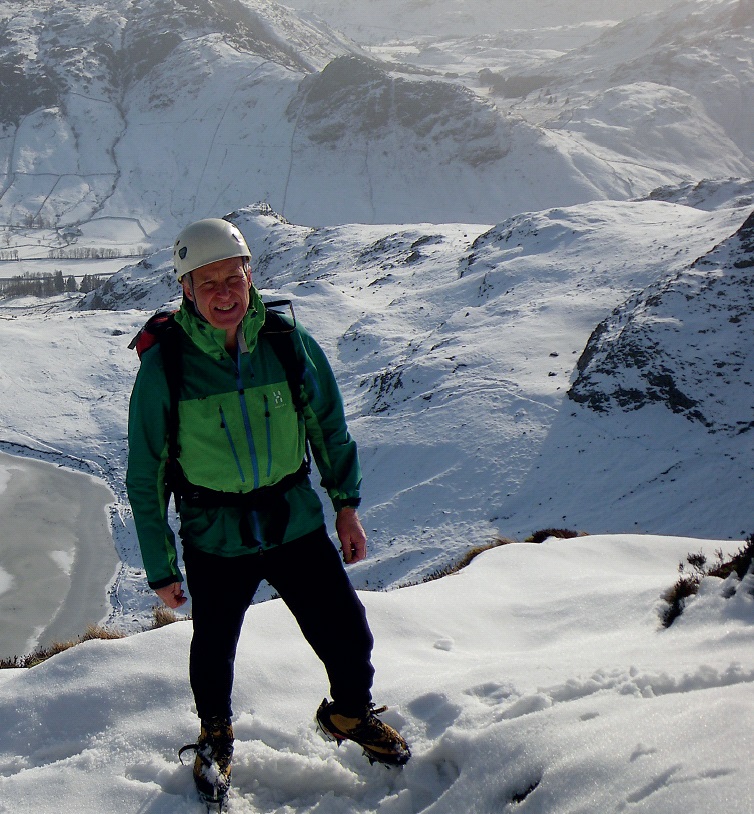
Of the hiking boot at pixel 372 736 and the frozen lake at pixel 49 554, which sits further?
the frozen lake at pixel 49 554

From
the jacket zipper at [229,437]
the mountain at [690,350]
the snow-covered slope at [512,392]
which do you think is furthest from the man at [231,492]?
the mountain at [690,350]

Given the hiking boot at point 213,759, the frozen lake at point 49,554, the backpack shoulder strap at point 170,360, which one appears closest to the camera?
the backpack shoulder strap at point 170,360

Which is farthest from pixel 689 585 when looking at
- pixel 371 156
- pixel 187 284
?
pixel 371 156

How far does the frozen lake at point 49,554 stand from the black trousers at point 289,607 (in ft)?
62.8

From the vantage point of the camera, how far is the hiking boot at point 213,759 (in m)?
3.58

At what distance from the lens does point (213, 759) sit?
3.68 m

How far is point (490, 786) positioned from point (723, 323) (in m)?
23.5

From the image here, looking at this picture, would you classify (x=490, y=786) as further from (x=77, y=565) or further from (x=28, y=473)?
(x=28, y=473)

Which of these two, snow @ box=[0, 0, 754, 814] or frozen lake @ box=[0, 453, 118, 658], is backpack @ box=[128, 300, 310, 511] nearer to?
snow @ box=[0, 0, 754, 814]

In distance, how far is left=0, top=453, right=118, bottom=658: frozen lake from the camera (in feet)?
69.8

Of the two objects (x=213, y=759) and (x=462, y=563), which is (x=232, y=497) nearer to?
(x=213, y=759)

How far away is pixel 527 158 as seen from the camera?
154000 millimetres

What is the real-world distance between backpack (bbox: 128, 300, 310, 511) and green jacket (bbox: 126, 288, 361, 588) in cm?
3

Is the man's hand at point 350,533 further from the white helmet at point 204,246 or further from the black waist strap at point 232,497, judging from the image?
the white helmet at point 204,246
